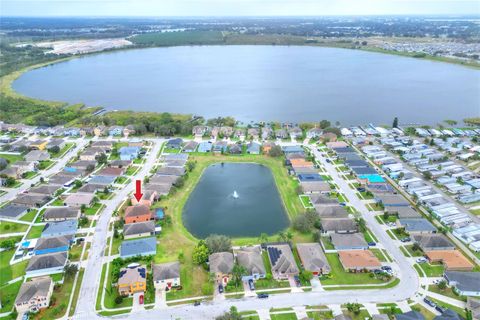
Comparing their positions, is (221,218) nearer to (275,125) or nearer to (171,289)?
(171,289)

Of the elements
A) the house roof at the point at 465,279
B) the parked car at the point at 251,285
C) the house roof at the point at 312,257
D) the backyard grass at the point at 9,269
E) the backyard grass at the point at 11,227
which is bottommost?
the parked car at the point at 251,285

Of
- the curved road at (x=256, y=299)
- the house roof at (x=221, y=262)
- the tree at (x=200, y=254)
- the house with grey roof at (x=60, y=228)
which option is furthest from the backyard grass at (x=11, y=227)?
the house roof at (x=221, y=262)

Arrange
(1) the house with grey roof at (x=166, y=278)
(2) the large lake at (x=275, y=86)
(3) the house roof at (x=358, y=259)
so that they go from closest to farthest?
(1) the house with grey roof at (x=166, y=278) → (3) the house roof at (x=358, y=259) → (2) the large lake at (x=275, y=86)

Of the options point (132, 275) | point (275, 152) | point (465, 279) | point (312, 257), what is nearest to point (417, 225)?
point (465, 279)

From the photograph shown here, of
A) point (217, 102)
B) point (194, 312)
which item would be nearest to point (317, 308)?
point (194, 312)

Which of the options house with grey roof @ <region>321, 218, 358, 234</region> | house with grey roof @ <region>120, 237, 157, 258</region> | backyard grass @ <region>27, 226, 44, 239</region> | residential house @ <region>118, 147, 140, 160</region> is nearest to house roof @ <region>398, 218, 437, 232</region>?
house with grey roof @ <region>321, 218, 358, 234</region>

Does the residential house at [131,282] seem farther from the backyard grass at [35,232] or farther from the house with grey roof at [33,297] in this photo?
the backyard grass at [35,232]
